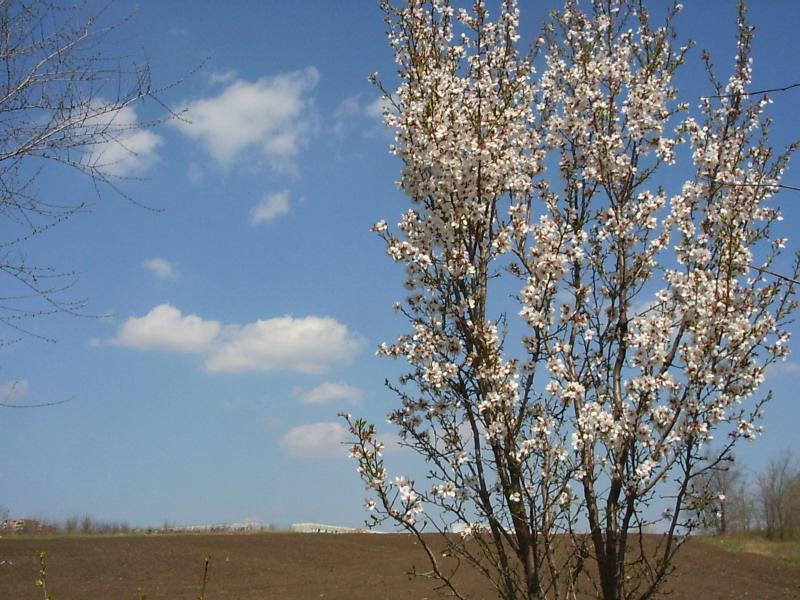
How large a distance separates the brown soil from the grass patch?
3.13 metres

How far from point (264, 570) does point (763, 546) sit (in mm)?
21978

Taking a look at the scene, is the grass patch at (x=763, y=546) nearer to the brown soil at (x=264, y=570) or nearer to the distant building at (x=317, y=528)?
the brown soil at (x=264, y=570)

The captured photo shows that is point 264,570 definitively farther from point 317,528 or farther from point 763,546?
point 763,546

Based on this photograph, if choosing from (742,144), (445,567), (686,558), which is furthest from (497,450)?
(686,558)

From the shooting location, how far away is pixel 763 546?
2723 centimetres

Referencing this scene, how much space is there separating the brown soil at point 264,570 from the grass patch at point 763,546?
3129 mm

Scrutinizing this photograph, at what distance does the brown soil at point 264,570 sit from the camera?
13.6 meters

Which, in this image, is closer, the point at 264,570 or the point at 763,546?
the point at 264,570

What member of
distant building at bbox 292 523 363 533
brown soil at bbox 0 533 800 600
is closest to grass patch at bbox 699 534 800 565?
brown soil at bbox 0 533 800 600

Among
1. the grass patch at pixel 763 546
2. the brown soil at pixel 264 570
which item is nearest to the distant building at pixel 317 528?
the brown soil at pixel 264 570

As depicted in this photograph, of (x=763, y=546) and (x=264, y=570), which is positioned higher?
(x=264, y=570)

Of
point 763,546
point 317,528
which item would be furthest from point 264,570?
point 763,546

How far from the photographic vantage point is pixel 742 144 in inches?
Answer: 205

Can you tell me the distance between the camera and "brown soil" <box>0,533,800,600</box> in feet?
44.5
